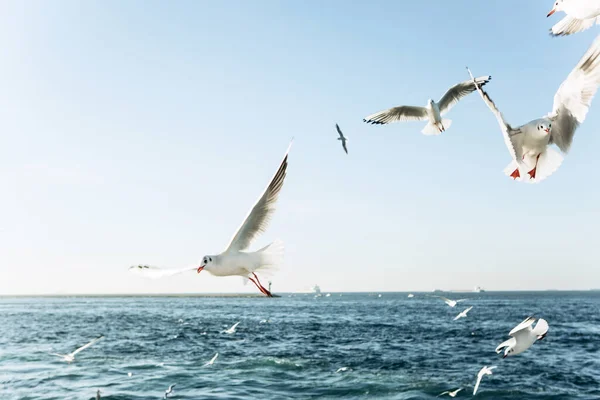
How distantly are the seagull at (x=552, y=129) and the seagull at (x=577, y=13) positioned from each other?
24cm

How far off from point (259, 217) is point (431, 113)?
6630mm

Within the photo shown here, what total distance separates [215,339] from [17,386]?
1716cm

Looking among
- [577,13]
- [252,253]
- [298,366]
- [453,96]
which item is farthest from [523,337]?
[298,366]

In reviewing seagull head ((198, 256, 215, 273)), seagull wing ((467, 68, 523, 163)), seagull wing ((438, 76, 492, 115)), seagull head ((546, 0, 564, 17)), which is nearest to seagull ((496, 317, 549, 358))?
seagull wing ((467, 68, 523, 163))

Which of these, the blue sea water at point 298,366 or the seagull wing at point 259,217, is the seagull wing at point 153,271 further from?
the blue sea water at point 298,366

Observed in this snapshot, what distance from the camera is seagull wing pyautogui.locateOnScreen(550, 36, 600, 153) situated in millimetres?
3362

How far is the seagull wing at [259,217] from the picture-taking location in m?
5.23

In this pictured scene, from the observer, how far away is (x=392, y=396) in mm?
18641

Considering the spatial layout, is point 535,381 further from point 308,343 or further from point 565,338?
point 565,338

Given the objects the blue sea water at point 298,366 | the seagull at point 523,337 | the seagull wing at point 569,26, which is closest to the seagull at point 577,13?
the seagull wing at point 569,26

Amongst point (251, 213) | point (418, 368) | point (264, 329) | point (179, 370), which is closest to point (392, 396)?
point (418, 368)

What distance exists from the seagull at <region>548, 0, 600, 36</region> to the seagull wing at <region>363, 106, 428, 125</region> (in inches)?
241

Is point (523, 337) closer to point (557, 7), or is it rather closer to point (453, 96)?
point (557, 7)

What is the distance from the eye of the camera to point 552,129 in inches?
160
